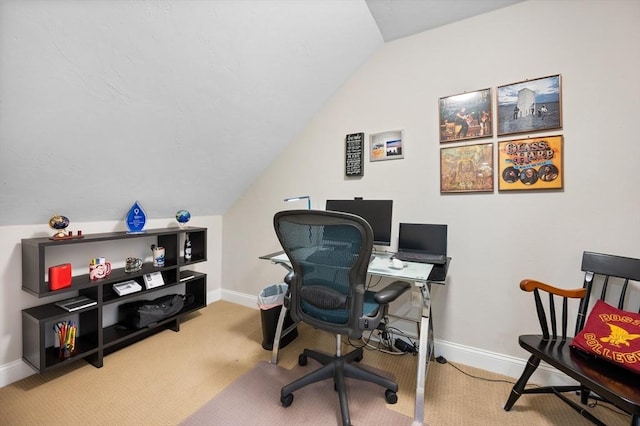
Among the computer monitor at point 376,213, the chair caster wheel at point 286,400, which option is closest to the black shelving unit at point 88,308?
the chair caster wheel at point 286,400

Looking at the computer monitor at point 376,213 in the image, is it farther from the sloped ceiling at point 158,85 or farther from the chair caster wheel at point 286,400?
the chair caster wheel at point 286,400

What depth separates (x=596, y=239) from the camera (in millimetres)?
1541

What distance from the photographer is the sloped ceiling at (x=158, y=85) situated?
1.13m

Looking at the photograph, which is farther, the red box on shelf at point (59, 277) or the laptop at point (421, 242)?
the laptop at point (421, 242)

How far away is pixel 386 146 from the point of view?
2.14 metres

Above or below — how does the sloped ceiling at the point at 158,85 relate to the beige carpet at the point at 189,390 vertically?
above

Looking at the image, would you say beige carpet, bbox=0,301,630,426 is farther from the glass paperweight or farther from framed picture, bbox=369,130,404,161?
framed picture, bbox=369,130,404,161

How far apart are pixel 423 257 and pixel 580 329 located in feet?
3.01

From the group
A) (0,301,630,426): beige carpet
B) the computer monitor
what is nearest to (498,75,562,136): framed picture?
the computer monitor

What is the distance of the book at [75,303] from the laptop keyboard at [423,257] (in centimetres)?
224

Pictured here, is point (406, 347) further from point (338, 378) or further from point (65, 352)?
point (65, 352)

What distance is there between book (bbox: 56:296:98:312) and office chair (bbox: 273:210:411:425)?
1.47 meters

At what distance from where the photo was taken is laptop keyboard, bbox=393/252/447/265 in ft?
5.51

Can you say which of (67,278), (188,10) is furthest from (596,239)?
(67,278)
